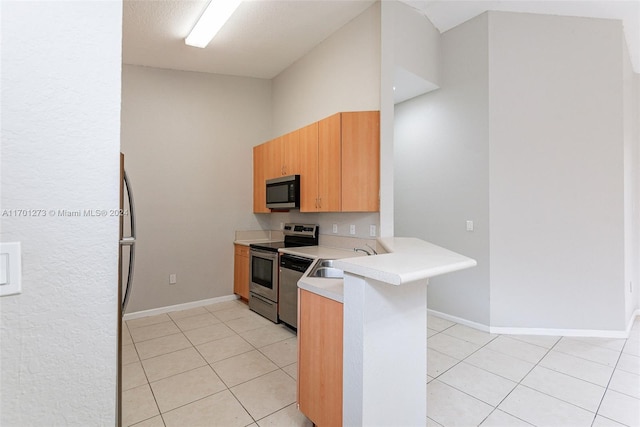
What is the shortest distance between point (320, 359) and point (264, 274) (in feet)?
7.31

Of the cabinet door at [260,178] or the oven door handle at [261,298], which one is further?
the cabinet door at [260,178]

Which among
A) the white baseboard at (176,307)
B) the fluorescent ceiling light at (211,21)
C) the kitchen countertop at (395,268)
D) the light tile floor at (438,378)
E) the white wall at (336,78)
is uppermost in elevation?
the fluorescent ceiling light at (211,21)

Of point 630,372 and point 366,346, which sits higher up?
point 366,346

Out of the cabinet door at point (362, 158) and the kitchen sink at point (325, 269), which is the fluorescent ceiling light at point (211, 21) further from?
the kitchen sink at point (325, 269)

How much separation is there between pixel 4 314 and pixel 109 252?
220 millimetres

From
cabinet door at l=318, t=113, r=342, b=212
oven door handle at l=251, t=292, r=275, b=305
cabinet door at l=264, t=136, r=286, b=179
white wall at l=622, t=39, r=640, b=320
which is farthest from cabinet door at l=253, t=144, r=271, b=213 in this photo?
white wall at l=622, t=39, r=640, b=320

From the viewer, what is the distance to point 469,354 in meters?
2.74

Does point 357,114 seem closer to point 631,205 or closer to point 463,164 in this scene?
point 463,164

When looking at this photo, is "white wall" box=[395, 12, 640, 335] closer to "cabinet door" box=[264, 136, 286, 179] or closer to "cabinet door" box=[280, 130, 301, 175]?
"cabinet door" box=[280, 130, 301, 175]

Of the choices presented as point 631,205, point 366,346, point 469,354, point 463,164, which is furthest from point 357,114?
point 631,205

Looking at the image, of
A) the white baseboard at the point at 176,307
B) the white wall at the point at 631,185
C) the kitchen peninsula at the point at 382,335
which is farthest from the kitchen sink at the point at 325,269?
the white wall at the point at 631,185

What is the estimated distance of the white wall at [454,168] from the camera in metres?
3.29

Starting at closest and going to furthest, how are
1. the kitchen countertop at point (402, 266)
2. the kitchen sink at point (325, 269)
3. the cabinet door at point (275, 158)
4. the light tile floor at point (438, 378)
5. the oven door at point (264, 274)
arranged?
the kitchen countertop at point (402, 266) < the light tile floor at point (438, 378) < the kitchen sink at point (325, 269) < the oven door at point (264, 274) < the cabinet door at point (275, 158)

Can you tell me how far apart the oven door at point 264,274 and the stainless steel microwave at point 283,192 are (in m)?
0.62
